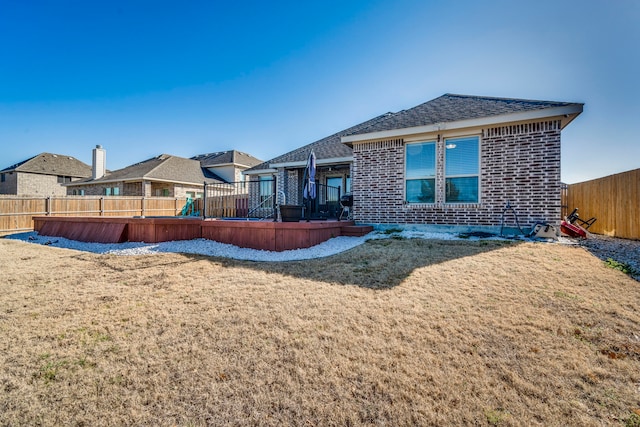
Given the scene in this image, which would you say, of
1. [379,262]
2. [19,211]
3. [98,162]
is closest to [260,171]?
[379,262]

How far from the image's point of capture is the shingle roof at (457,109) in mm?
7130

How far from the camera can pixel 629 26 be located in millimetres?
7344

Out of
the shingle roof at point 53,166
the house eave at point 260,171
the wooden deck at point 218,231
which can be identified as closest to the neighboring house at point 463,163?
the wooden deck at point 218,231

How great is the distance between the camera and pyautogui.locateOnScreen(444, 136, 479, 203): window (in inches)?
301

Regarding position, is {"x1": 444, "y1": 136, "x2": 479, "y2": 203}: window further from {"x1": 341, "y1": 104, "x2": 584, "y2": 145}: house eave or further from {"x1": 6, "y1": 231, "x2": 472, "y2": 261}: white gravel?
{"x1": 6, "y1": 231, "x2": 472, "y2": 261}: white gravel

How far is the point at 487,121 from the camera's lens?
7133 mm

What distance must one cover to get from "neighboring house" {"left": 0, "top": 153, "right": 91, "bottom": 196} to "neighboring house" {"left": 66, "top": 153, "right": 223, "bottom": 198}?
5.56 meters

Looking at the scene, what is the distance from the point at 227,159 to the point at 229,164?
105 cm

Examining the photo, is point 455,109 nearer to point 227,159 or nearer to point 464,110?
point 464,110

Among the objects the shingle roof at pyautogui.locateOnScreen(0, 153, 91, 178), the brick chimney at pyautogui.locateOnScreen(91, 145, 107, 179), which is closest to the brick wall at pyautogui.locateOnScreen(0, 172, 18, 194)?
the shingle roof at pyautogui.locateOnScreen(0, 153, 91, 178)

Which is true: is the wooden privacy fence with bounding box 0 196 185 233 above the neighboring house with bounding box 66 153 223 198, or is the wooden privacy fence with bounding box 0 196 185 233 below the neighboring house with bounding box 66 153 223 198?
below

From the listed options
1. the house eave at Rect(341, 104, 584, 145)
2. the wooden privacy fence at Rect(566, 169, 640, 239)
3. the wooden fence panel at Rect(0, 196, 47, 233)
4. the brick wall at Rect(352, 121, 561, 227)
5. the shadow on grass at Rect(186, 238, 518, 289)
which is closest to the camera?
the shadow on grass at Rect(186, 238, 518, 289)

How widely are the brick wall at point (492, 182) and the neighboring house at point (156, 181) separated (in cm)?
1843

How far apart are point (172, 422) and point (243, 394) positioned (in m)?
0.45
